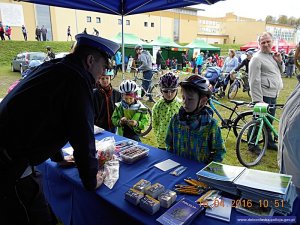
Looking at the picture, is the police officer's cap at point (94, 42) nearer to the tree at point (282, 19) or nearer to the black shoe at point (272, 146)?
the black shoe at point (272, 146)

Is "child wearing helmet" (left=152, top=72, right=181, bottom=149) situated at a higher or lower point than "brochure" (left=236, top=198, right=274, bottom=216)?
higher

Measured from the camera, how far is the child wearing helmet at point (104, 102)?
301 centimetres

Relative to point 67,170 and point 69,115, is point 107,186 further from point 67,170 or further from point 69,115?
point 69,115

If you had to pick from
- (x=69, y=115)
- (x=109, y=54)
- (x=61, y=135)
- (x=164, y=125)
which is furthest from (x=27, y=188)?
(x=164, y=125)

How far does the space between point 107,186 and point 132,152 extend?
0.48 metres

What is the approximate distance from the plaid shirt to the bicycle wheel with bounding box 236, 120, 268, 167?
5.76ft

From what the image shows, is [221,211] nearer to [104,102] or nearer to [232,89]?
[104,102]


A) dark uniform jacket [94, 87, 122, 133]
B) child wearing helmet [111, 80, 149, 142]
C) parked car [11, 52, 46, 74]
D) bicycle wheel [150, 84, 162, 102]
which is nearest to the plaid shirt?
child wearing helmet [111, 80, 149, 142]

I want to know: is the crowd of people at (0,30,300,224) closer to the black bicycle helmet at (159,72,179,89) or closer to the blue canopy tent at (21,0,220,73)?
the black bicycle helmet at (159,72,179,89)

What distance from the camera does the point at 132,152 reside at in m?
1.98

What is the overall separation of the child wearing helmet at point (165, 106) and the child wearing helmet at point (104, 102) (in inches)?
26.8

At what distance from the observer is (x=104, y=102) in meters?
3.04

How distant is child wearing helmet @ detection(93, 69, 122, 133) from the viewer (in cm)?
301

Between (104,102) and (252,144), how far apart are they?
8.18ft
